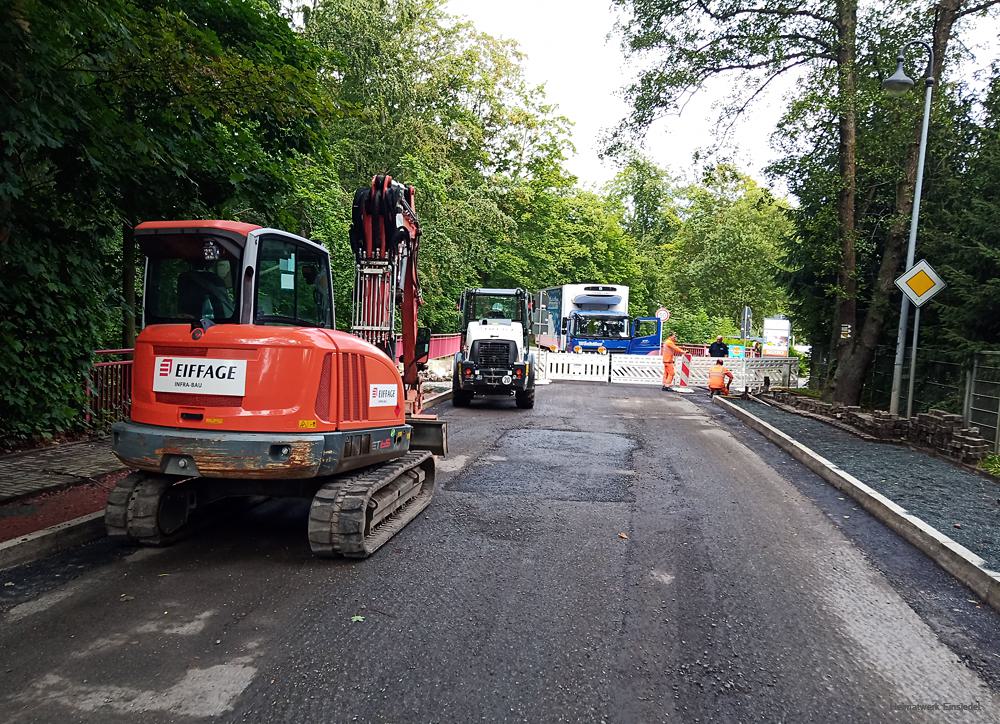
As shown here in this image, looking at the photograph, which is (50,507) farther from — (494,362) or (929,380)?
(929,380)

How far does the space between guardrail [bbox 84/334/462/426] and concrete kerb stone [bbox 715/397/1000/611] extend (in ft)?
19.6

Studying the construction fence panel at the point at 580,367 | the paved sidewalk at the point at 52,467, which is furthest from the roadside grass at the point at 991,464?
the construction fence panel at the point at 580,367

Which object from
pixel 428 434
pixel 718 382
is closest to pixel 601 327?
pixel 718 382

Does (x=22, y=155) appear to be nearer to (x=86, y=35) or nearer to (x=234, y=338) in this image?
(x=86, y=35)

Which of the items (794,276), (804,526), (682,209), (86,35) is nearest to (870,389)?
(794,276)

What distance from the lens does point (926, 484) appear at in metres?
8.63

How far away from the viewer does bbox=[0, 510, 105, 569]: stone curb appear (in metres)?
5.15

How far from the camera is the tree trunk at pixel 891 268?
14906 mm

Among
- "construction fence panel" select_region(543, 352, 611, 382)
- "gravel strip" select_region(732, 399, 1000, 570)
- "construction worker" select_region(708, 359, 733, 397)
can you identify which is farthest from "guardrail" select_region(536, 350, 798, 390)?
"gravel strip" select_region(732, 399, 1000, 570)

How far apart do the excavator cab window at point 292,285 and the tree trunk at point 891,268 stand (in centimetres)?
1428

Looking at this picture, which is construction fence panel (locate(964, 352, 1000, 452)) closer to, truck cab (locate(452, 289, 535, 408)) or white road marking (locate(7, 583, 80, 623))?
truck cab (locate(452, 289, 535, 408))

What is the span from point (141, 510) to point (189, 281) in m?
1.81

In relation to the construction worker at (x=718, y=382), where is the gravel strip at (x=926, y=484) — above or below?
below

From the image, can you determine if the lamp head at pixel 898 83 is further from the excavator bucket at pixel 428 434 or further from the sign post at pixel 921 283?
the excavator bucket at pixel 428 434
